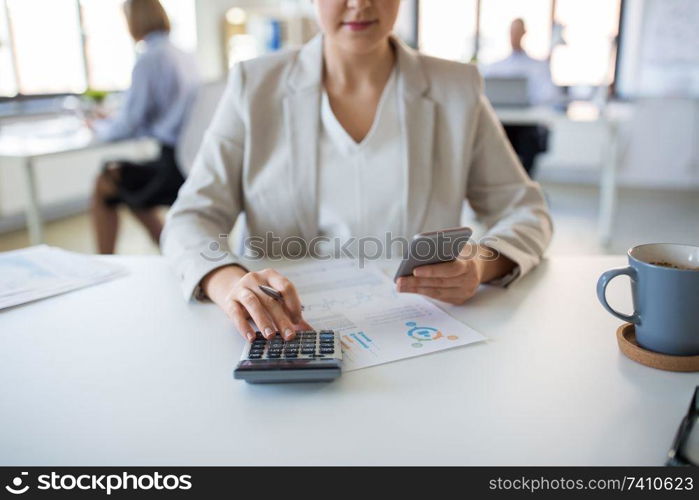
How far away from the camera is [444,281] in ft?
2.52

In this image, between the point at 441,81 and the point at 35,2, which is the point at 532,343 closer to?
Answer: the point at 441,81

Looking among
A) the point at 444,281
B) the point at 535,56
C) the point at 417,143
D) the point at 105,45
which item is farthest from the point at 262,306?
the point at 535,56

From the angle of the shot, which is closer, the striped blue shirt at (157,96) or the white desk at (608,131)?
the striped blue shirt at (157,96)

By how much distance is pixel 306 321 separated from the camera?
0.72 metres

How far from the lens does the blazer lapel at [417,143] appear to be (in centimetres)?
107

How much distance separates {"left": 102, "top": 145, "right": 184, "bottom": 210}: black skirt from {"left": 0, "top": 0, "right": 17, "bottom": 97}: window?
154 centimetres

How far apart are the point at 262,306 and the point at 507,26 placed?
494cm

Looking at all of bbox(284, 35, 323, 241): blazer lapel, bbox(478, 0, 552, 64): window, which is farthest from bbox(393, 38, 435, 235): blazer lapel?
bbox(478, 0, 552, 64): window

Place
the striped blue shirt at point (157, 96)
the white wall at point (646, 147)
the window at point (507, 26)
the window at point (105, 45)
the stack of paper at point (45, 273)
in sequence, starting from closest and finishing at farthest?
the stack of paper at point (45, 273) < the striped blue shirt at point (157, 96) < the window at point (105, 45) < the white wall at point (646, 147) < the window at point (507, 26)

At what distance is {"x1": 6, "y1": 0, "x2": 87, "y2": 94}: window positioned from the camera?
3686 millimetres

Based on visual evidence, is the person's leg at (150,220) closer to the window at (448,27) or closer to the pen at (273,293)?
the pen at (273,293)

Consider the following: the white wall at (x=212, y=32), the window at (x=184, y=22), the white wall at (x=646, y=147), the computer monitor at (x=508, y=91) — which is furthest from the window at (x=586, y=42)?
the window at (x=184, y=22)

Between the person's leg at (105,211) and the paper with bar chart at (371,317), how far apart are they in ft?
6.54
